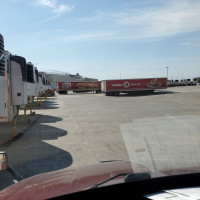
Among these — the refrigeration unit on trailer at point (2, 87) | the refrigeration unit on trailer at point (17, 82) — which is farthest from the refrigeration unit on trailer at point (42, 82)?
the refrigeration unit on trailer at point (2, 87)

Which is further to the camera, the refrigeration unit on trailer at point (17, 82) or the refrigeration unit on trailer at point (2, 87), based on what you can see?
the refrigeration unit on trailer at point (17, 82)

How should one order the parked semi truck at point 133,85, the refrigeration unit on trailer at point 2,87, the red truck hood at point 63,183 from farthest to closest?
the parked semi truck at point 133,85 → the refrigeration unit on trailer at point 2,87 → the red truck hood at point 63,183

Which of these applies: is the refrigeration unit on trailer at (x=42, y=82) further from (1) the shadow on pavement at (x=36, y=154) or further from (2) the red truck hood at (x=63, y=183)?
(2) the red truck hood at (x=63, y=183)

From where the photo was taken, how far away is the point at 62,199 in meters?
1.99

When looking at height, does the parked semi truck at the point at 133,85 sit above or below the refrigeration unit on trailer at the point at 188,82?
below

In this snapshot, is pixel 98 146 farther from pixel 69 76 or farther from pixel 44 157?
pixel 69 76

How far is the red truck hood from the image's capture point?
A: 7.30 feet

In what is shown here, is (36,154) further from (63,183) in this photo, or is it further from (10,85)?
(63,183)

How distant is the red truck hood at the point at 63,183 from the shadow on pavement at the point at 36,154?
3392 mm

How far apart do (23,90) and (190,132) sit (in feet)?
20.3

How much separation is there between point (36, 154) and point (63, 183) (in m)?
5.75

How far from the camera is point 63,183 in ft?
8.18

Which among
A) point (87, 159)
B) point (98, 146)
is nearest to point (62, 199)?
point (87, 159)

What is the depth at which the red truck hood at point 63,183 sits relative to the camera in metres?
2.23
